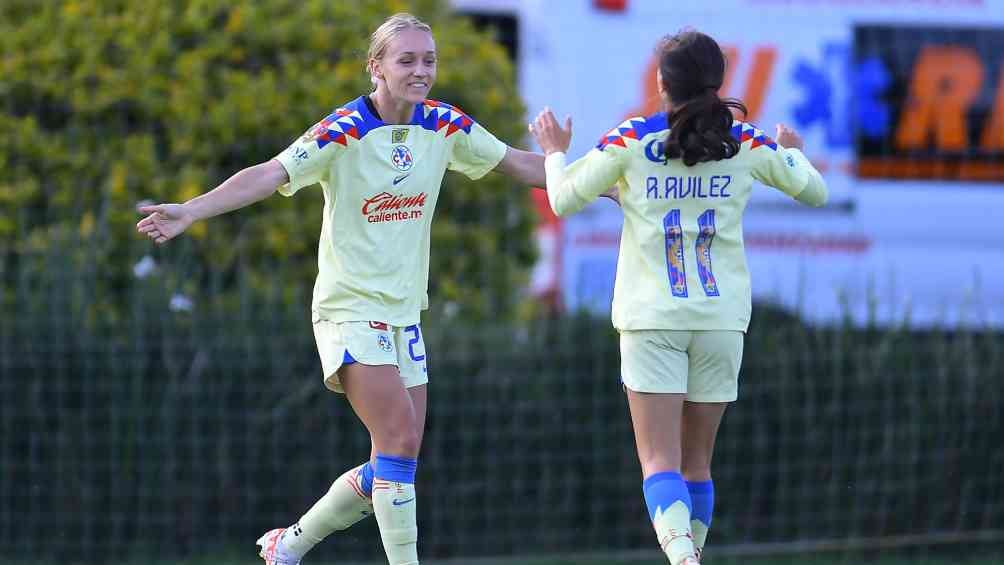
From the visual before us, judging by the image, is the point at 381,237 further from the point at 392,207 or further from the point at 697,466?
the point at 697,466

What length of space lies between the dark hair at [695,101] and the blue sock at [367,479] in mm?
1452

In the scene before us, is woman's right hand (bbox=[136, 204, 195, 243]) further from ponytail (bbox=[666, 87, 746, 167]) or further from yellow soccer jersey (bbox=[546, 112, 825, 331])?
ponytail (bbox=[666, 87, 746, 167])

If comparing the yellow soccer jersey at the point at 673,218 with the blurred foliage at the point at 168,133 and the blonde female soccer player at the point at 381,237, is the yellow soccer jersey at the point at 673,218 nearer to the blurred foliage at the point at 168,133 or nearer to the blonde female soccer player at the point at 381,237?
the blonde female soccer player at the point at 381,237

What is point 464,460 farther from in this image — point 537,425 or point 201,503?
point 201,503

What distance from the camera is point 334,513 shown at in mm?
5266

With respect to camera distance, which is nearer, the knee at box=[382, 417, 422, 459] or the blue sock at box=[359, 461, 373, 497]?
the knee at box=[382, 417, 422, 459]

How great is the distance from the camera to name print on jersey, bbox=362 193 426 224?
16.5ft

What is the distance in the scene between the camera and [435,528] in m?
7.45

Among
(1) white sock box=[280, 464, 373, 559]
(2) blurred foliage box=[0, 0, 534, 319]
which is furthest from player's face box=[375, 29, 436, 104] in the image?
(2) blurred foliage box=[0, 0, 534, 319]

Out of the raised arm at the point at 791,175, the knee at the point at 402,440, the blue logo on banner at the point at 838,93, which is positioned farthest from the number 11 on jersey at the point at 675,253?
the blue logo on banner at the point at 838,93

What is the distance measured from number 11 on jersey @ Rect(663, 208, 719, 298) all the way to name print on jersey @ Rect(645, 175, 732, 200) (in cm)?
5

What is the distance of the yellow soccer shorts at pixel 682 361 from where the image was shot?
484cm

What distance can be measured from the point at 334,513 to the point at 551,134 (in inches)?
57.9

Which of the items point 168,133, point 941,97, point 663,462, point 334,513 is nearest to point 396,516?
point 334,513
